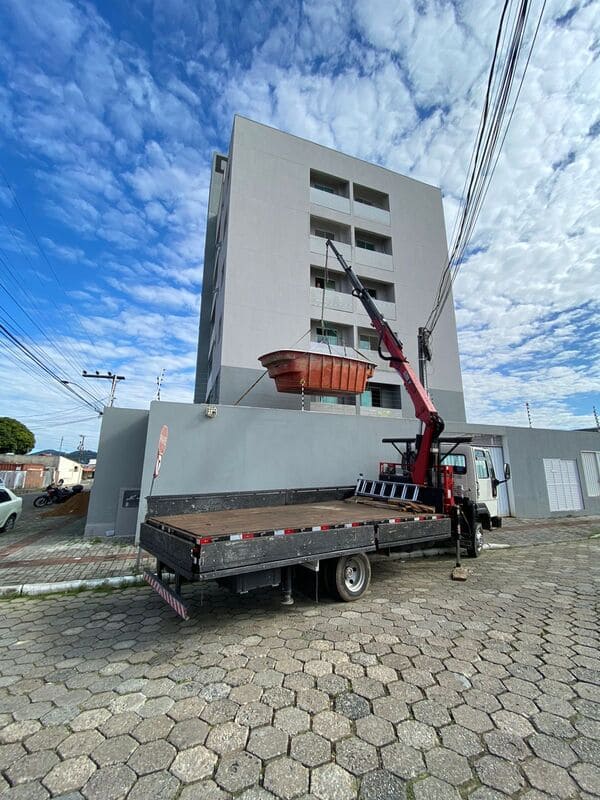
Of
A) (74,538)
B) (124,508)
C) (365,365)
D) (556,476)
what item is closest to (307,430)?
(365,365)

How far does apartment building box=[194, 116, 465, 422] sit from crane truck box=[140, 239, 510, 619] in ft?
28.0

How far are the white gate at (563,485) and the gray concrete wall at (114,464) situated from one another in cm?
1595

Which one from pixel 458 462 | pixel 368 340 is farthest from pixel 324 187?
pixel 458 462

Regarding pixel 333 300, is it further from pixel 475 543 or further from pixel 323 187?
pixel 475 543

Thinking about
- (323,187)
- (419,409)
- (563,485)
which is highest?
(323,187)

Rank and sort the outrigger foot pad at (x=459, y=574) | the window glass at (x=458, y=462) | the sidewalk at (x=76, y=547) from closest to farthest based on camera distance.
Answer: the outrigger foot pad at (x=459, y=574) < the sidewalk at (x=76, y=547) < the window glass at (x=458, y=462)

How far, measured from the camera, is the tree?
42.3 metres

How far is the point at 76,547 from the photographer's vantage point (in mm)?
8781

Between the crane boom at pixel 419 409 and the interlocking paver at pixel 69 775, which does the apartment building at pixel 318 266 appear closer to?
the crane boom at pixel 419 409

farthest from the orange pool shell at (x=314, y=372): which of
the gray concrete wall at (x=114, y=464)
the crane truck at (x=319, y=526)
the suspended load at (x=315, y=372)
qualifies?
the gray concrete wall at (x=114, y=464)

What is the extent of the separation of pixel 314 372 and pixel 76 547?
860 centimetres

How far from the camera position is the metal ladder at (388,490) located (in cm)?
708

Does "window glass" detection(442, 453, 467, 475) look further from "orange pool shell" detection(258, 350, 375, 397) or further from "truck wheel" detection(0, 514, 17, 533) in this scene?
"truck wheel" detection(0, 514, 17, 533)

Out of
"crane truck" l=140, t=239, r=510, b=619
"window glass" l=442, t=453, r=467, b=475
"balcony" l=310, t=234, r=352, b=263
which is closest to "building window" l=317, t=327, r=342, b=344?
"balcony" l=310, t=234, r=352, b=263
